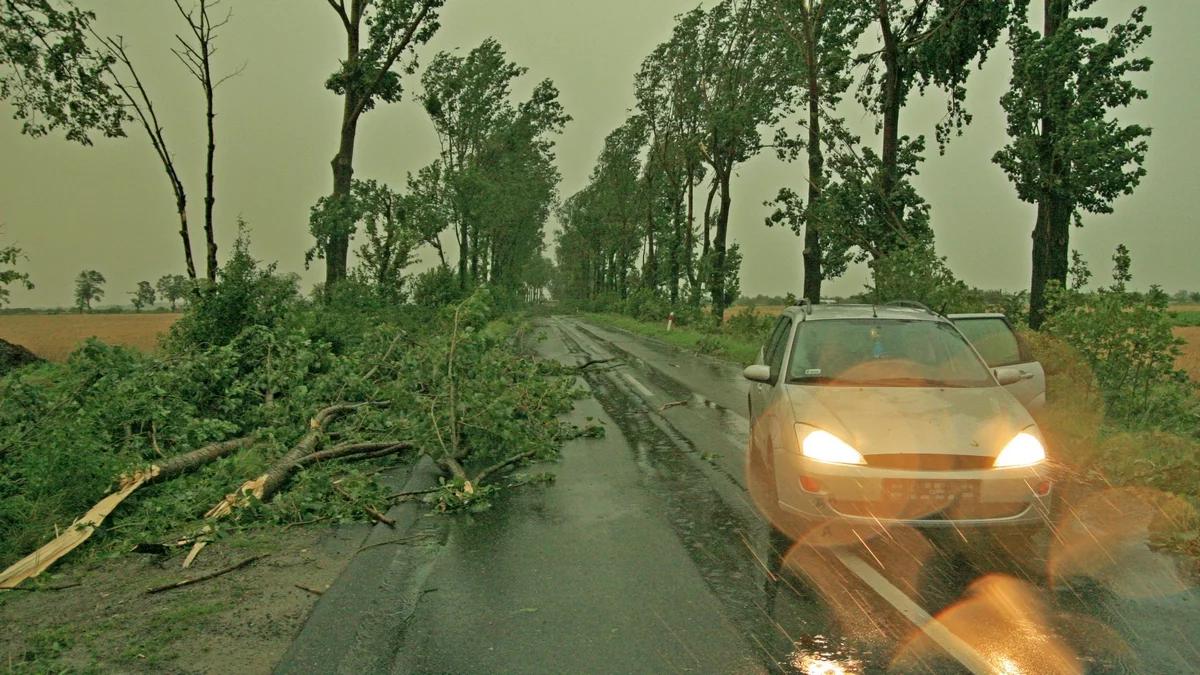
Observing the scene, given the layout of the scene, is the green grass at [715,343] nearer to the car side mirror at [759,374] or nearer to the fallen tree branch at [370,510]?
the car side mirror at [759,374]

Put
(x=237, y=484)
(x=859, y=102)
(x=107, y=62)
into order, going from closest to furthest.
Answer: (x=237, y=484), (x=107, y=62), (x=859, y=102)

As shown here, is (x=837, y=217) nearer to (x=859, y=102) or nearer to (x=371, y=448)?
(x=859, y=102)

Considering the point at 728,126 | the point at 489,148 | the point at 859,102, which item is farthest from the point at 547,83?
the point at 859,102

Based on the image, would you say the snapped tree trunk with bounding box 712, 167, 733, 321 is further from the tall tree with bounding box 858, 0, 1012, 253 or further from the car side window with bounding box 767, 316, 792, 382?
the car side window with bounding box 767, 316, 792, 382

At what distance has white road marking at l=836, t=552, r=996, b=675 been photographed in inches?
156

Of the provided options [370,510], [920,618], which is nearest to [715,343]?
[370,510]

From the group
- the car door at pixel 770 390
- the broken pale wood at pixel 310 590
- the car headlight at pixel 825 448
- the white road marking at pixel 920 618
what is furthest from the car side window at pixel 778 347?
the broken pale wood at pixel 310 590

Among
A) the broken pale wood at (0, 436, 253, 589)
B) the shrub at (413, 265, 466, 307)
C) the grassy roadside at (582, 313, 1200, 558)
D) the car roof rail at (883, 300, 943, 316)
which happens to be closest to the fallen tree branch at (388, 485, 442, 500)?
the broken pale wood at (0, 436, 253, 589)

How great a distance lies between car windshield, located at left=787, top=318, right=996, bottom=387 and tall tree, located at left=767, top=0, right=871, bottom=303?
15413mm

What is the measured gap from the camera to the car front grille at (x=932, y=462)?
5320mm

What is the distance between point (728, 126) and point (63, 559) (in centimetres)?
3165

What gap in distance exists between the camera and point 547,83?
47.2m

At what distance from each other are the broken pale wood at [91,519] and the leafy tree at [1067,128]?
14.7 meters

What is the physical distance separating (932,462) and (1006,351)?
4977mm
